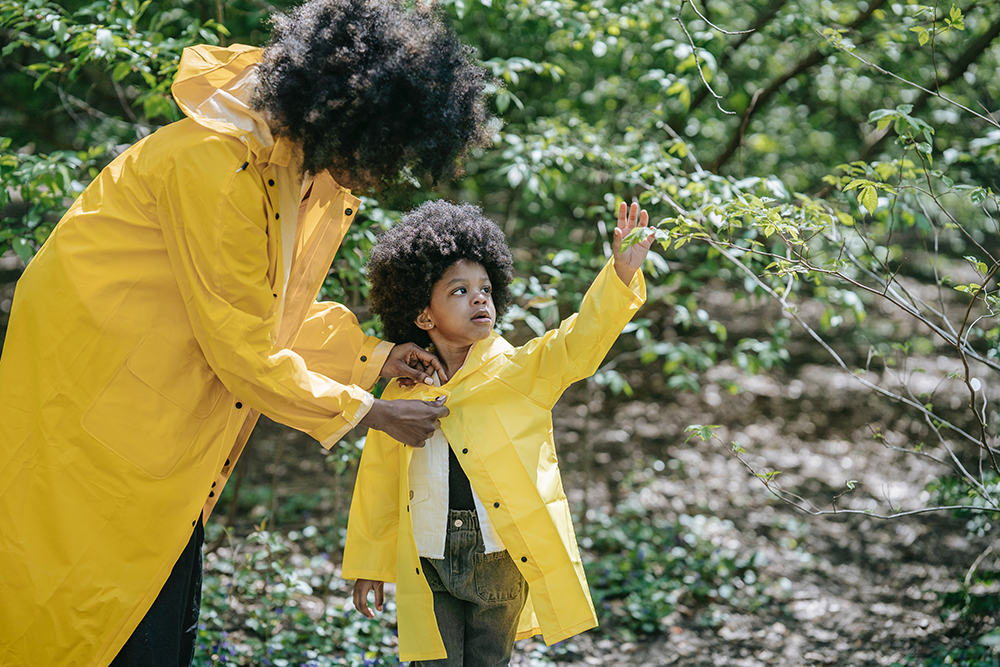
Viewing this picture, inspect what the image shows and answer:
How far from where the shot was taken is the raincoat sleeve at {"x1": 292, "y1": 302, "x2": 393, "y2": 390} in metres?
2.17

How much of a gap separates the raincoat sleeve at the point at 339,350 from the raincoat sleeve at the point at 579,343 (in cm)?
39

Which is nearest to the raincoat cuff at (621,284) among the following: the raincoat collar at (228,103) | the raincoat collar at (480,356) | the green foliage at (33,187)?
the raincoat collar at (480,356)

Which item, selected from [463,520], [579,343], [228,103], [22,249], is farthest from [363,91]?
[22,249]

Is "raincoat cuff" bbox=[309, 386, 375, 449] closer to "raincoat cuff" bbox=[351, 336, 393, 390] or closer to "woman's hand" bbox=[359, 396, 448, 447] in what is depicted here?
"woman's hand" bbox=[359, 396, 448, 447]

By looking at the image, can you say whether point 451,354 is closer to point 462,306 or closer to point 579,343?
point 462,306

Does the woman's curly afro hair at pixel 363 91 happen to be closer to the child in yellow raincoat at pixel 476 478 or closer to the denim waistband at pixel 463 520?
the child in yellow raincoat at pixel 476 478

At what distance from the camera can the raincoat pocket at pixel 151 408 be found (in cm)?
174

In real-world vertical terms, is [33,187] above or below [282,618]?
above

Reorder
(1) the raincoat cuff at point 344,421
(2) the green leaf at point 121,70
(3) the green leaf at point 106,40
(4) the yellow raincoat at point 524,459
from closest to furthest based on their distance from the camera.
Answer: (1) the raincoat cuff at point 344,421 → (4) the yellow raincoat at point 524,459 → (3) the green leaf at point 106,40 → (2) the green leaf at point 121,70

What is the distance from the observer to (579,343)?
1.90m

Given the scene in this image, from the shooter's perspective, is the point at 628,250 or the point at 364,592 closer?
the point at 628,250

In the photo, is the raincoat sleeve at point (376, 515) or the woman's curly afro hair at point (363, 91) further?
the raincoat sleeve at point (376, 515)

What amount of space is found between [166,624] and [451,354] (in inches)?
37.2

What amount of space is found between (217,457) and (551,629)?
2.92 feet
